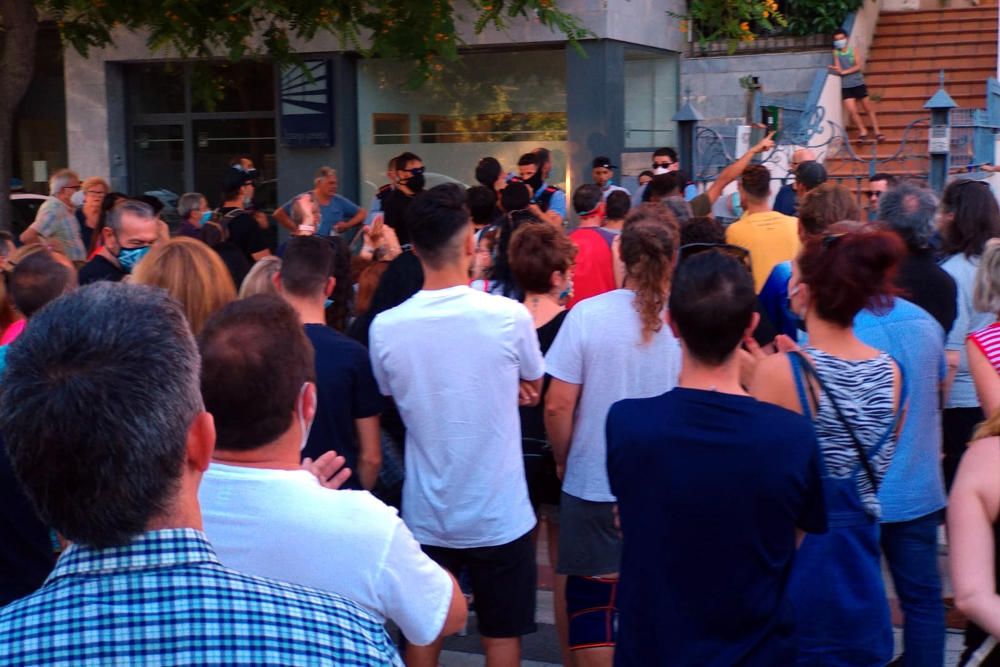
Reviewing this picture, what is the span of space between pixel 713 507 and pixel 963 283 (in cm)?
305

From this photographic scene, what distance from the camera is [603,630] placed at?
13.8ft

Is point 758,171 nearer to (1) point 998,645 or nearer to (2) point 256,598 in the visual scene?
(1) point 998,645

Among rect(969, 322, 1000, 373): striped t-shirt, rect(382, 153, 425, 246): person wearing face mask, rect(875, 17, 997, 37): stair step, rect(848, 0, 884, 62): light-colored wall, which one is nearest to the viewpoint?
rect(969, 322, 1000, 373): striped t-shirt

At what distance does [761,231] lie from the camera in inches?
263

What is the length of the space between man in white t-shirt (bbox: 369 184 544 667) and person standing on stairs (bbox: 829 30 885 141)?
44.6 ft

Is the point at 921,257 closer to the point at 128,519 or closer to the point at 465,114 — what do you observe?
the point at 128,519

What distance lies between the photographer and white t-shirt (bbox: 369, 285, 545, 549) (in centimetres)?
395

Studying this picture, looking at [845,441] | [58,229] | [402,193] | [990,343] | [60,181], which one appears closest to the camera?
[845,441]

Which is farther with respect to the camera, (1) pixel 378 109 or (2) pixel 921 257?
(1) pixel 378 109

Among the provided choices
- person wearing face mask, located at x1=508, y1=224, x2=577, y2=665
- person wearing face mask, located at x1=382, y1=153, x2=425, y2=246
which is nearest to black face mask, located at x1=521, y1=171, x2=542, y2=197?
person wearing face mask, located at x1=382, y1=153, x2=425, y2=246

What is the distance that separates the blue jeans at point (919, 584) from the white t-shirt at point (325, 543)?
227cm

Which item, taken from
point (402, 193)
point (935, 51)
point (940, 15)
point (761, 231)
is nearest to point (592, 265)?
point (761, 231)

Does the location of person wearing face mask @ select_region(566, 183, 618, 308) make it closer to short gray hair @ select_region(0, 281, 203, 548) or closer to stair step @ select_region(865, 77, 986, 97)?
short gray hair @ select_region(0, 281, 203, 548)

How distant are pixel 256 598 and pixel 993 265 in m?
3.60
